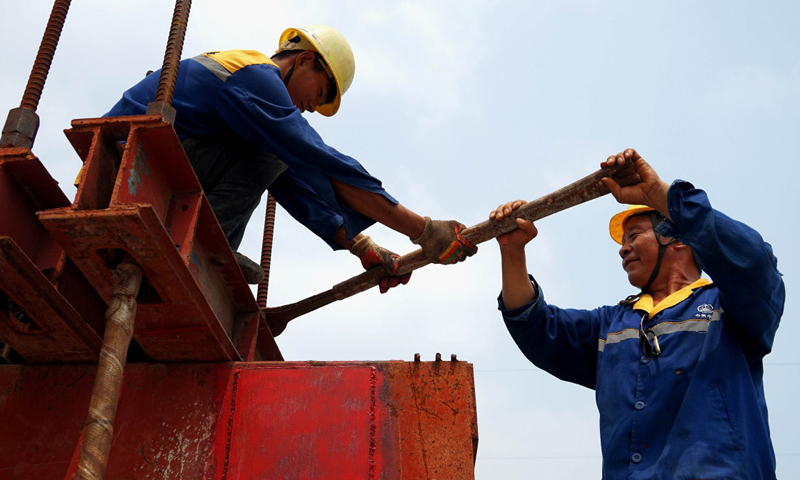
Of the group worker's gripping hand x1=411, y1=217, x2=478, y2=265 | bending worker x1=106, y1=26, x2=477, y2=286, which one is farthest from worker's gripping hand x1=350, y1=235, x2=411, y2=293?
worker's gripping hand x1=411, y1=217, x2=478, y2=265

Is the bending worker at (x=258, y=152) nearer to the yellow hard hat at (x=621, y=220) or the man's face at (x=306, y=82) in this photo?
the man's face at (x=306, y=82)

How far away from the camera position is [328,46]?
186 inches

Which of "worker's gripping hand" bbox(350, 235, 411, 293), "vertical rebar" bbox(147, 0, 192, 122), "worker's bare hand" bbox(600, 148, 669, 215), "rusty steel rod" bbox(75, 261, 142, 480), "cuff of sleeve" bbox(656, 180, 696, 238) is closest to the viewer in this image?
"rusty steel rod" bbox(75, 261, 142, 480)

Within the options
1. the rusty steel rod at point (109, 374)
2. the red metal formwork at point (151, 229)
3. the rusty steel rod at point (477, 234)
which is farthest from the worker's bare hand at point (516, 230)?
the rusty steel rod at point (109, 374)

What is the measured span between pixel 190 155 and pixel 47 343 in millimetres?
1221

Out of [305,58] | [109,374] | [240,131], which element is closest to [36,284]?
[109,374]

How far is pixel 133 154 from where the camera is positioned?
278 centimetres

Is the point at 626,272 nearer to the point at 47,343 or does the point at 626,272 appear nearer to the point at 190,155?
the point at 190,155

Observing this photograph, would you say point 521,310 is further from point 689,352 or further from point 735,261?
point 735,261

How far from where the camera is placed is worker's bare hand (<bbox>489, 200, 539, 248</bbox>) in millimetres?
3900

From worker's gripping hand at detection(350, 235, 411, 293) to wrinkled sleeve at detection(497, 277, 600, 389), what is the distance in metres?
1.02

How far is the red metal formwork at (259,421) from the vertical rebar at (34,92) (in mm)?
1073

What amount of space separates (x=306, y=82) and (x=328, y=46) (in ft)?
0.91

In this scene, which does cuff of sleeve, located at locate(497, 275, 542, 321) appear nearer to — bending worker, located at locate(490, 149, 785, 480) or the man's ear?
bending worker, located at locate(490, 149, 785, 480)
